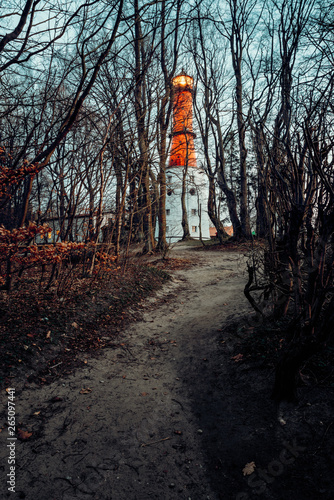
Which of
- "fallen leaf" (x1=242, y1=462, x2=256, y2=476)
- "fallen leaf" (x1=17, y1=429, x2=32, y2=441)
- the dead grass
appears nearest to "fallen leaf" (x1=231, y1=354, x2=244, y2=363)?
"fallen leaf" (x1=242, y1=462, x2=256, y2=476)

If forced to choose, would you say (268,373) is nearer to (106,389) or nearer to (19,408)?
(106,389)

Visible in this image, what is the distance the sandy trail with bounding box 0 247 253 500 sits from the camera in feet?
8.35

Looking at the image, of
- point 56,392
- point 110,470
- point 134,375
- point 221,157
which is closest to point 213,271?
point 134,375

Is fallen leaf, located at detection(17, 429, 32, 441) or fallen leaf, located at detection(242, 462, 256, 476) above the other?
fallen leaf, located at detection(17, 429, 32, 441)

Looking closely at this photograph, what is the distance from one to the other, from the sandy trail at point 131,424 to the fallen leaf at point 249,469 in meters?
0.25

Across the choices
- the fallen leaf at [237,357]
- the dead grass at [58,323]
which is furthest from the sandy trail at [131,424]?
the dead grass at [58,323]

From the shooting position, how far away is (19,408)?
11.1 feet

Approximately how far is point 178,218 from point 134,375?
105ft

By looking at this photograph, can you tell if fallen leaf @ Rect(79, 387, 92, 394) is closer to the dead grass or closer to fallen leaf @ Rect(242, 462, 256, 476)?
the dead grass

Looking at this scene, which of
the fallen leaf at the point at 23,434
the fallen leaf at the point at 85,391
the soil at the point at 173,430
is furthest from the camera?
the fallen leaf at the point at 85,391

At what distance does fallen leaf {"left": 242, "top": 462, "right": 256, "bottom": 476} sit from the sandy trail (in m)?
0.25

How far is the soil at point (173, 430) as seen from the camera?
8.18 feet

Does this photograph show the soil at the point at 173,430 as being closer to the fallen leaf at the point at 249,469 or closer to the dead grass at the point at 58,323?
the fallen leaf at the point at 249,469

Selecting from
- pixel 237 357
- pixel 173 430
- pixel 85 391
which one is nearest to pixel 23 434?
pixel 85 391
